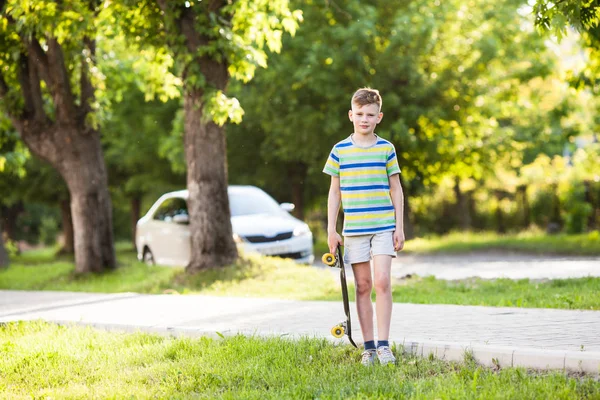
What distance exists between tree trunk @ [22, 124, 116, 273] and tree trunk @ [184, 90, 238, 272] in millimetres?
3448

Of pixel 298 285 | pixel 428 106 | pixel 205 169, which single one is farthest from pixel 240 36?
pixel 428 106

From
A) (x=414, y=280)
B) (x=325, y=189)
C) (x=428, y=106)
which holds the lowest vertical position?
(x=414, y=280)

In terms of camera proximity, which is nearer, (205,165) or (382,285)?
(382,285)

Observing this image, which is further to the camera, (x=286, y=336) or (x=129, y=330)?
(x=129, y=330)

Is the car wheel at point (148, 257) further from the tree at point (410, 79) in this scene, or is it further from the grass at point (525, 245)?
the grass at point (525, 245)

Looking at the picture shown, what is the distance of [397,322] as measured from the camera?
7.81 metres

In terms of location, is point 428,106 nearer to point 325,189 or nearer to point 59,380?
point 325,189

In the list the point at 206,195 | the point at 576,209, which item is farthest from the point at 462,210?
the point at 206,195

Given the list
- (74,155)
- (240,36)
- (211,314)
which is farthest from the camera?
(74,155)

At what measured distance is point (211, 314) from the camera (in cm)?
908

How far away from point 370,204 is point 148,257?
12.9m

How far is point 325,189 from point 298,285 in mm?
14010

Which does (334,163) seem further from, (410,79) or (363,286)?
(410,79)

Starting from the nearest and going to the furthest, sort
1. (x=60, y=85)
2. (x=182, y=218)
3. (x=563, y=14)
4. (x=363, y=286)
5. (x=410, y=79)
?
(x=363, y=286) < (x=563, y=14) < (x=60, y=85) < (x=182, y=218) < (x=410, y=79)
